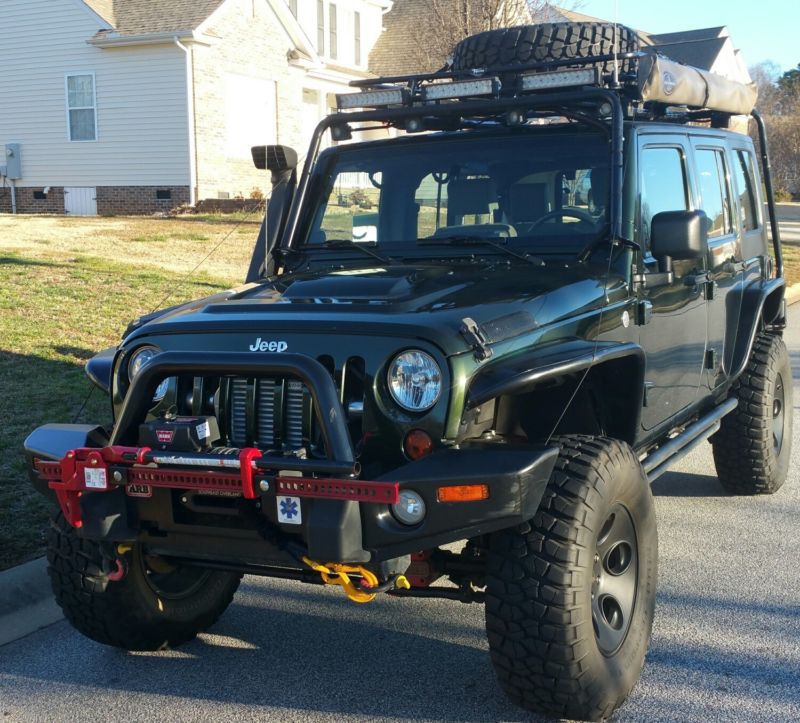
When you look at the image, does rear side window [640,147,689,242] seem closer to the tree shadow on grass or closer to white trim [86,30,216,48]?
the tree shadow on grass

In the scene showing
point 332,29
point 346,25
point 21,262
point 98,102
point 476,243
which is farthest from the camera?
point 346,25

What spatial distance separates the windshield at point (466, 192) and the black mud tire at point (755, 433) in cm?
209

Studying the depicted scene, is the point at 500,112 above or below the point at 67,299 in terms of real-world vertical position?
above

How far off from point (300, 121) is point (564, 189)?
22.8 meters

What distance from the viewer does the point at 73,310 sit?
10.3m

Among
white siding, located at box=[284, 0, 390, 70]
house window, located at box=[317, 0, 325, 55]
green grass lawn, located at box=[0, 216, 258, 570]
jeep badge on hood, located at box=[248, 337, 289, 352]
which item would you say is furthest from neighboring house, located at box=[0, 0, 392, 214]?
jeep badge on hood, located at box=[248, 337, 289, 352]

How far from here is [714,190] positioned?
19.5 feet

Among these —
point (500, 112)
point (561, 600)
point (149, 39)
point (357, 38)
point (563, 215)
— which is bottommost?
point (561, 600)

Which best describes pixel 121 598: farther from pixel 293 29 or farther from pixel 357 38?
pixel 357 38

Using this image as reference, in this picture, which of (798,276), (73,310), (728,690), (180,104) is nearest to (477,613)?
(728,690)

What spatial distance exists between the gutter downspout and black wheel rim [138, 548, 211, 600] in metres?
19.6

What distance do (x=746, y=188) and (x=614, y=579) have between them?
3.58 meters

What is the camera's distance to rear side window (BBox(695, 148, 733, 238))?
18.8 ft

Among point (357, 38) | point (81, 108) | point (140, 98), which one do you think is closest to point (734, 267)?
point (140, 98)
